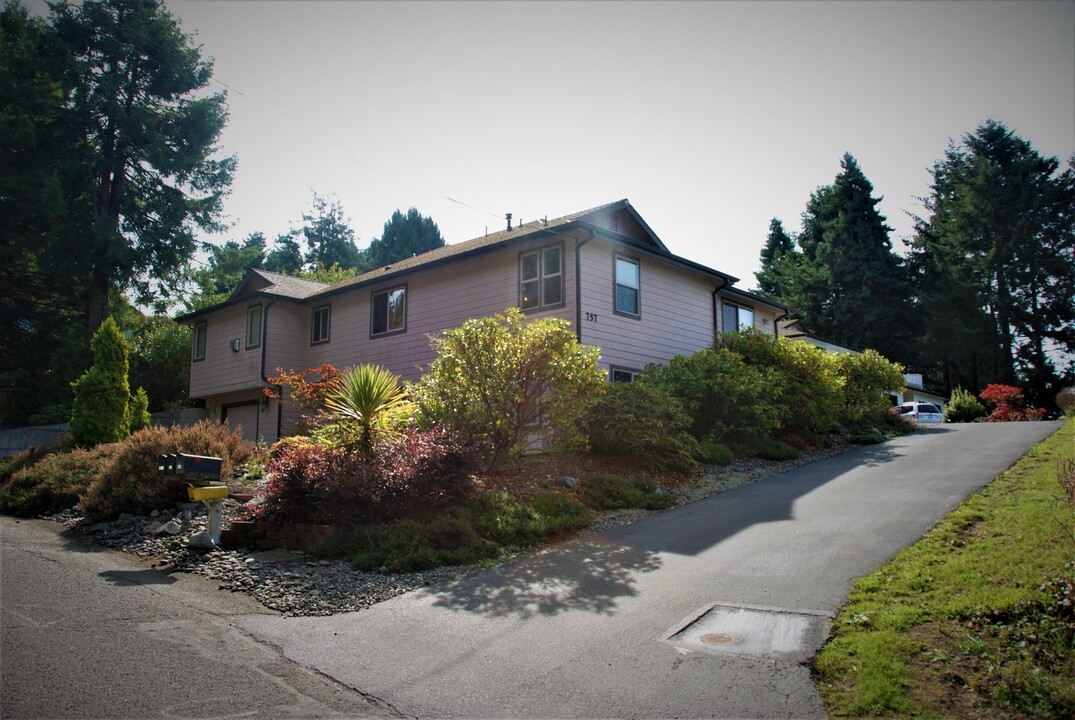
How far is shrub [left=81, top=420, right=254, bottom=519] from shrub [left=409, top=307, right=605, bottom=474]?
3.57 m

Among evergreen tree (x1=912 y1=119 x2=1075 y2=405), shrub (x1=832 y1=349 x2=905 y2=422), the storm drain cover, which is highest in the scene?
evergreen tree (x1=912 y1=119 x2=1075 y2=405)

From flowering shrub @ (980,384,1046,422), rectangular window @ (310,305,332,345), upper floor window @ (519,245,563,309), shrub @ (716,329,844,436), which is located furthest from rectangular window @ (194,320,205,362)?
flowering shrub @ (980,384,1046,422)

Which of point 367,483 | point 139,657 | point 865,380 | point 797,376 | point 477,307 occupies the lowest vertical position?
point 139,657

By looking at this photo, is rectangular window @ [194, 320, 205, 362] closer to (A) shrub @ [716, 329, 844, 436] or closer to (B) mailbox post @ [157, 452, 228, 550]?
(B) mailbox post @ [157, 452, 228, 550]

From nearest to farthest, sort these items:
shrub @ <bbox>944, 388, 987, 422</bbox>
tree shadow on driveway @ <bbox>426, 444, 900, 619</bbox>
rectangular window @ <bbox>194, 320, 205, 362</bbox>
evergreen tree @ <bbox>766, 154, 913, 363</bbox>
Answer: tree shadow on driveway @ <bbox>426, 444, 900, 619</bbox>, rectangular window @ <bbox>194, 320, 205, 362</bbox>, shrub @ <bbox>944, 388, 987, 422</bbox>, evergreen tree @ <bbox>766, 154, 913, 363</bbox>

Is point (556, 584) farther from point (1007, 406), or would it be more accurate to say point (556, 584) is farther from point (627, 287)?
point (1007, 406)

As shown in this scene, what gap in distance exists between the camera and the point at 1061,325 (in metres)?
38.9

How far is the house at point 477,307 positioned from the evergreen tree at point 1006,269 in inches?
Answer: 893

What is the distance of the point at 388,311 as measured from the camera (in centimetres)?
1970

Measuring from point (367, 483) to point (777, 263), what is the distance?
49.5 m

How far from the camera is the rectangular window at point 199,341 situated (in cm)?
2482

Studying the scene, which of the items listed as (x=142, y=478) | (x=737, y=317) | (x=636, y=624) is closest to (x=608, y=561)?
(x=636, y=624)

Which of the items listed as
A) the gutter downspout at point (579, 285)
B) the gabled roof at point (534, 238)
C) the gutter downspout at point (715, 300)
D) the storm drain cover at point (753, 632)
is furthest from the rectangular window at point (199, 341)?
the storm drain cover at point (753, 632)

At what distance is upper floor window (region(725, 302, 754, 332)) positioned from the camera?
21500 millimetres
